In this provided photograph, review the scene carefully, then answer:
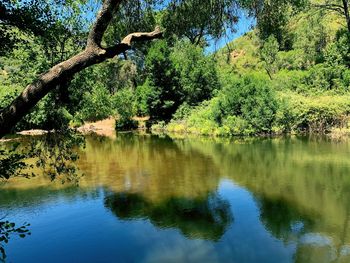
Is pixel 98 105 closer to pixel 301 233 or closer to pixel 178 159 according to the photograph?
pixel 178 159

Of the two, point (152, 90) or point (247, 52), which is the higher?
point (247, 52)

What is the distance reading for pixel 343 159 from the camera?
19.6 meters

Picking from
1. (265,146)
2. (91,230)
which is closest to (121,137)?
(265,146)

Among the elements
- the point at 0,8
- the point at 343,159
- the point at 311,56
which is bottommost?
the point at 343,159

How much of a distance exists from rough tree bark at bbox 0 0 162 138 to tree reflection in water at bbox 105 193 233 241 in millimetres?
6684

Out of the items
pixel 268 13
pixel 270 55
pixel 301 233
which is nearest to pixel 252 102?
pixel 270 55

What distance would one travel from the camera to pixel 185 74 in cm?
3975

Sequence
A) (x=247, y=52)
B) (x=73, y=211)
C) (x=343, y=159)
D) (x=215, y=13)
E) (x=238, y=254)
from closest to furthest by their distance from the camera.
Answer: (x=215, y=13) → (x=238, y=254) → (x=73, y=211) → (x=343, y=159) → (x=247, y=52)

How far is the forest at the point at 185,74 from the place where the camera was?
7.41 meters

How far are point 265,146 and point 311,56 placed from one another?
3074 cm

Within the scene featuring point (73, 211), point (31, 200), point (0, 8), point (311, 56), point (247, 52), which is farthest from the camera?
point (247, 52)

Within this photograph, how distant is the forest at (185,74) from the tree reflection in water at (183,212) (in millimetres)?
3304

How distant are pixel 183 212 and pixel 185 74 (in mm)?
28384

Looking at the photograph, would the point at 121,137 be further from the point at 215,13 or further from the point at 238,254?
the point at 215,13
